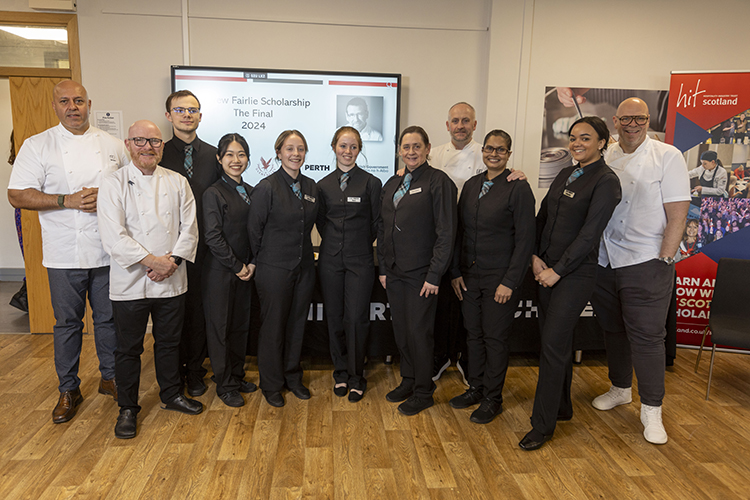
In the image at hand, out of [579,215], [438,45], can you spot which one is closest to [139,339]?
[579,215]

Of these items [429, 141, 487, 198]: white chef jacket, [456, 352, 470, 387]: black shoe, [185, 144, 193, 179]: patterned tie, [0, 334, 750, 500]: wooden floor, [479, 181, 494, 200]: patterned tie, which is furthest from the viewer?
[429, 141, 487, 198]: white chef jacket

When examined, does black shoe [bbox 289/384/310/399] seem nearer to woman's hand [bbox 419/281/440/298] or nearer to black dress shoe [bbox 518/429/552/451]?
woman's hand [bbox 419/281/440/298]

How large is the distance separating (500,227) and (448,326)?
1039 millimetres

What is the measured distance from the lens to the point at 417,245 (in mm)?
2715

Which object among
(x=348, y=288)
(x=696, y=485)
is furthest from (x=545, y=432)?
(x=348, y=288)

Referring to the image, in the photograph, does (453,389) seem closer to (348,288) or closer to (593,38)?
(348,288)

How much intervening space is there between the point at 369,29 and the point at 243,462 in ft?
11.6

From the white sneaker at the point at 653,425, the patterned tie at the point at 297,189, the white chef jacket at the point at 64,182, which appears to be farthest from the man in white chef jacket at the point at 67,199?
the white sneaker at the point at 653,425

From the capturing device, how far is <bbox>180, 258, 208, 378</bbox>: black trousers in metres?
2.94

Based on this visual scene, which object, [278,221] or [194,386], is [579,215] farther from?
[194,386]

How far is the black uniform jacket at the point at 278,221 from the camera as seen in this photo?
2.72 metres

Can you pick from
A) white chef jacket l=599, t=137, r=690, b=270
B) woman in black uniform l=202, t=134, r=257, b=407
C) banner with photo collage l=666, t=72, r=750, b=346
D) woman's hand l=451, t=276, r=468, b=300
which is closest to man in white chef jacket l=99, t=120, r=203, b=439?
woman in black uniform l=202, t=134, r=257, b=407

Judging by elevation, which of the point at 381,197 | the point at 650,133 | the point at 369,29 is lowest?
the point at 381,197

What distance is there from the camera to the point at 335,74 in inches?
162
